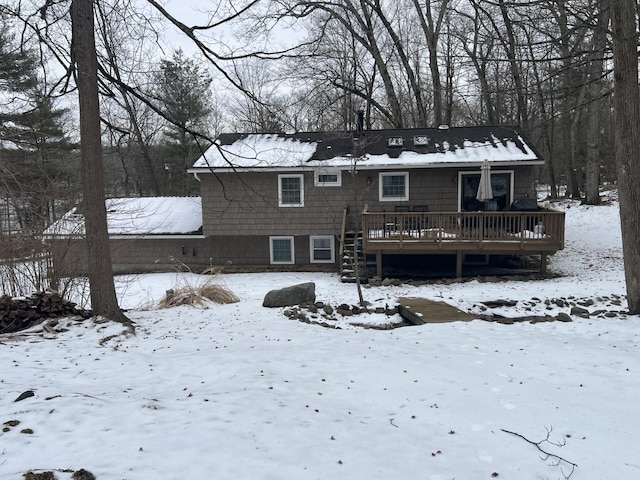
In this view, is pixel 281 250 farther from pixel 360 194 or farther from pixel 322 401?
pixel 322 401

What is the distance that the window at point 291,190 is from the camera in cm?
1603

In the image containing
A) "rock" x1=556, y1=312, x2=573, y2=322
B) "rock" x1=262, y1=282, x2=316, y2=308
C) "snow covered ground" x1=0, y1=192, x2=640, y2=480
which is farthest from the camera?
"rock" x1=262, y1=282, x2=316, y2=308

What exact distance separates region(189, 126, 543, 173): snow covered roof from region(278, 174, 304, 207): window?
2.15 ft

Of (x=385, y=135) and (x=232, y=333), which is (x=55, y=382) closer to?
(x=232, y=333)

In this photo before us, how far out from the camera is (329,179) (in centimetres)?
1595

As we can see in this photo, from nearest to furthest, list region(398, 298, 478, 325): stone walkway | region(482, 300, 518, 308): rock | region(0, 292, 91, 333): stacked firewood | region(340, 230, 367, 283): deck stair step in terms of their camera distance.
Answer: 1. region(0, 292, 91, 333): stacked firewood
2. region(398, 298, 478, 325): stone walkway
3. region(482, 300, 518, 308): rock
4. region(340, 230, 367, 283): deck stair step

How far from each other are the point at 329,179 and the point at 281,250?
3.54 metres

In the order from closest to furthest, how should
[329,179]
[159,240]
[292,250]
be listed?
[329,179] < [292,250] < [159,240]

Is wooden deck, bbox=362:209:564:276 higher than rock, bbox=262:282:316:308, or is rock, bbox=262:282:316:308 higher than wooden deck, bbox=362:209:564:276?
wooden deck, bbox=362:209:564:276

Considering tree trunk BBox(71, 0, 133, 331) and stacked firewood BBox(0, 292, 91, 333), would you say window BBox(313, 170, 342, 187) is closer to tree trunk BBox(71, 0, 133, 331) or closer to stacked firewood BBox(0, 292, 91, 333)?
tree trunk BBox(71, 0, 133, 331)

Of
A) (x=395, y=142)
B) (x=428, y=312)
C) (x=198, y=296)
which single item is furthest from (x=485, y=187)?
(x=198, y=296)

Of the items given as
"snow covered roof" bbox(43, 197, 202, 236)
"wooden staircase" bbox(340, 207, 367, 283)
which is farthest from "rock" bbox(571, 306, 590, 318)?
"snow covered roof" bbox(43, 197, 202, 236)

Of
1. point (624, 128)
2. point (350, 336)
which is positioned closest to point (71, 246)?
point (350, 336)

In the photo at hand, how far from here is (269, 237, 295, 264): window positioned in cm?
1723
